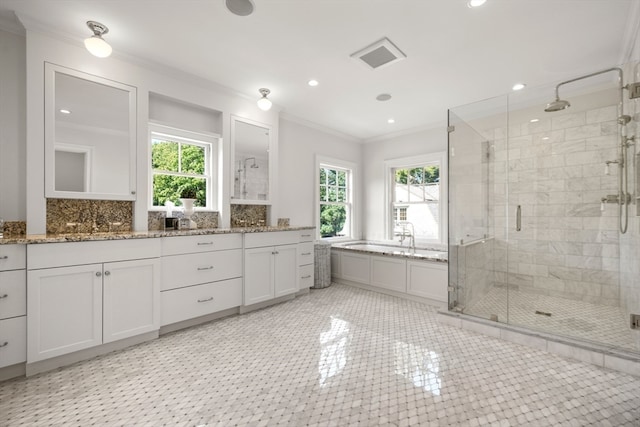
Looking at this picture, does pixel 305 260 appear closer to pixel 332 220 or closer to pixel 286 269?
pixel 286 269

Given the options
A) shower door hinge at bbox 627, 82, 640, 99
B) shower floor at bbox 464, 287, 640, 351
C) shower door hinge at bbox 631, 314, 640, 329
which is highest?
shower door hinge at bbox 627, 82, 640, 99

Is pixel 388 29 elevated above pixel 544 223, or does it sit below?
above

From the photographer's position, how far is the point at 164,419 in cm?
143

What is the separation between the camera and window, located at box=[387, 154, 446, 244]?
4.46 metres

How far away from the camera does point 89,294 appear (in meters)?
1.98

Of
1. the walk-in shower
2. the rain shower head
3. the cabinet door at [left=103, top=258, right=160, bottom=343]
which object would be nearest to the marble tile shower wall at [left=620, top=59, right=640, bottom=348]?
the walk-in shower

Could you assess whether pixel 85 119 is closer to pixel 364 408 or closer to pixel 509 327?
pixel 364 408

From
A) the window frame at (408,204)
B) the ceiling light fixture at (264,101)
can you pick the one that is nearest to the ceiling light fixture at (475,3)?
the ceiling light fixture at (264,101)

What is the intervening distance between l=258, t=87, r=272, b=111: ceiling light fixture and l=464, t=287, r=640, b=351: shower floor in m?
3.05

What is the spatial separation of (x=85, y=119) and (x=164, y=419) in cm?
246

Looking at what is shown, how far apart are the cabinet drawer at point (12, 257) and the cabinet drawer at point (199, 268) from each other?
2.75ft

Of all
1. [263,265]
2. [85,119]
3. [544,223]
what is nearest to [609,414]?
[544,223]

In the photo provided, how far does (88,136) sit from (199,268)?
1501mm

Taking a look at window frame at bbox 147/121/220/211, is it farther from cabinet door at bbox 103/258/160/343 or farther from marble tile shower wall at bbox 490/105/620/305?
marble tile shower wall at bbox 490/105/620/305
